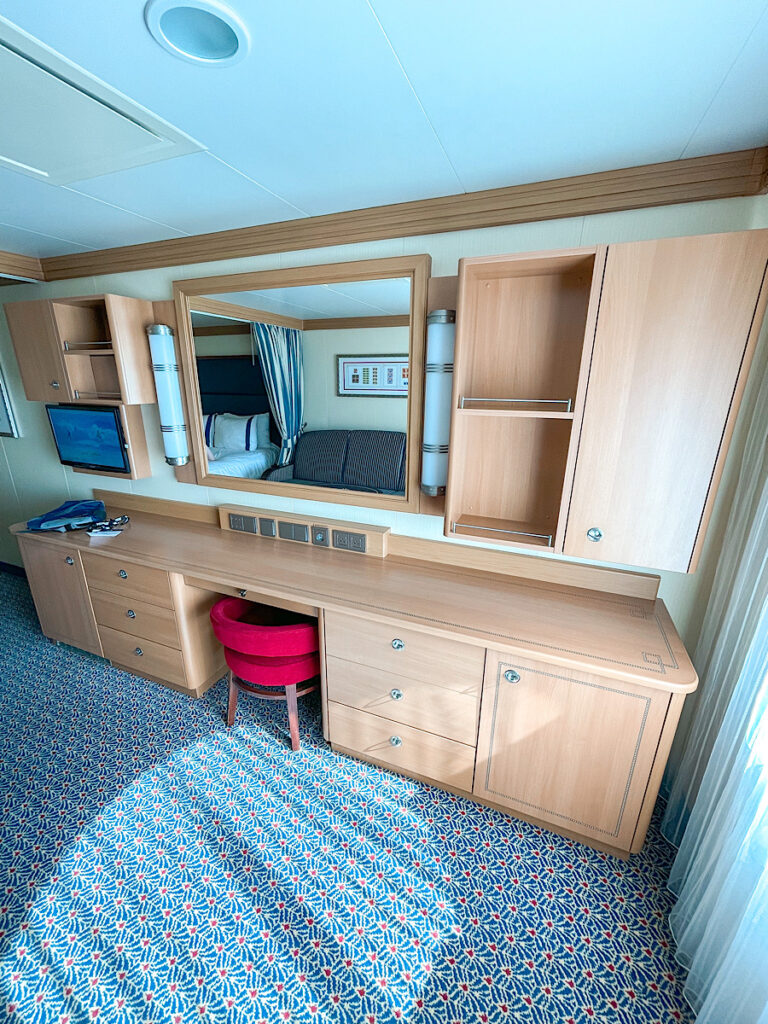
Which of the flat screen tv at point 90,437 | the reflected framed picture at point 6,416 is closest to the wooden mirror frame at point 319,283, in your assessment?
the flat screen tv at point 90,437

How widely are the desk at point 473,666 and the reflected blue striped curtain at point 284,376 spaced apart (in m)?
0.58

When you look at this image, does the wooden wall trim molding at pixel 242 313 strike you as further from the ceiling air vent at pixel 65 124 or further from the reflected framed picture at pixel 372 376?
the ceiling air vent at pixel 65 124

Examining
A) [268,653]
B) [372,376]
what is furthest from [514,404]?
[268,653]

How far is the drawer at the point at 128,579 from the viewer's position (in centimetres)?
212

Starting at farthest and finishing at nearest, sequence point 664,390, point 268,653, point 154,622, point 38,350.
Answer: point 38,350
point 154,622
point 268,653
point 664,390

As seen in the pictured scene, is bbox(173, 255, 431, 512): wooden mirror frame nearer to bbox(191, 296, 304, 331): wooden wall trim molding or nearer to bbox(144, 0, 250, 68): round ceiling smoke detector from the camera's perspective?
bbox(191, 296, 304, 331): wooden wall trim molding

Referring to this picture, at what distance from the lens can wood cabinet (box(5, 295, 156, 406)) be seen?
227 centimetres

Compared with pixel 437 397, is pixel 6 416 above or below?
below

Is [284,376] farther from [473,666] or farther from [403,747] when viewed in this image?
[403,747]

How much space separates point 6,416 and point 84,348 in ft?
4.28

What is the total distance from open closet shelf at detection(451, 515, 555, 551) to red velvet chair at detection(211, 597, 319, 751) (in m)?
0.78

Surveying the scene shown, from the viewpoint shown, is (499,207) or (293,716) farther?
(293,716)

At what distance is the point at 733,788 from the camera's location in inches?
45.5

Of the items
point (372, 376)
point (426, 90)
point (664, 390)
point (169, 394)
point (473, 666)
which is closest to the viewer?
point (426, 90)
